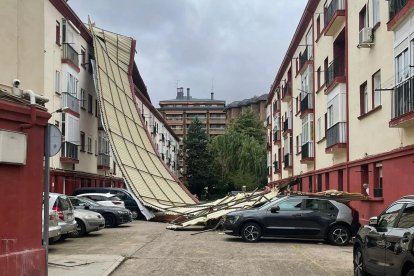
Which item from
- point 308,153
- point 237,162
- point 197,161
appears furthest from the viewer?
point 197,161

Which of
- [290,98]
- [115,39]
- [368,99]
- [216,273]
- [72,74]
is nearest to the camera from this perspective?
[216,273]

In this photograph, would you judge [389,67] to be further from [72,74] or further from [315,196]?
[72,74]

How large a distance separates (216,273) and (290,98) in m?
33.3

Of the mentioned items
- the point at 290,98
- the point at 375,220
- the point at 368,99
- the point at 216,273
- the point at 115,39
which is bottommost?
the point at 216,273

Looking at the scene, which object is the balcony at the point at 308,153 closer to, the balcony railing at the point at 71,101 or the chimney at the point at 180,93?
the balcony railing at the point at 71,101

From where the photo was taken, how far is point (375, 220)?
9211 mm

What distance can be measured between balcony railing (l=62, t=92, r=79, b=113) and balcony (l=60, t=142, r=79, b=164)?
7.74 feet

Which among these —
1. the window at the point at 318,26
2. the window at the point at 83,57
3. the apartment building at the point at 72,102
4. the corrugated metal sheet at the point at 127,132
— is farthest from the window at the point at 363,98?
the window at the point at 83,57

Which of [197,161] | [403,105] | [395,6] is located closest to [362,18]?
[395,6]

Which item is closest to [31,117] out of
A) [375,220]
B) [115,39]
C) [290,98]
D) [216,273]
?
[216,273]

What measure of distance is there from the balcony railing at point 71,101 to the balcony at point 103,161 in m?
8.39

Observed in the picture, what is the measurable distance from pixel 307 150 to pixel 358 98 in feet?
36.6

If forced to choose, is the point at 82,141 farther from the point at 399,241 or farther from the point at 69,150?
the point at 399,241

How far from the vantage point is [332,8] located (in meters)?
26.1
